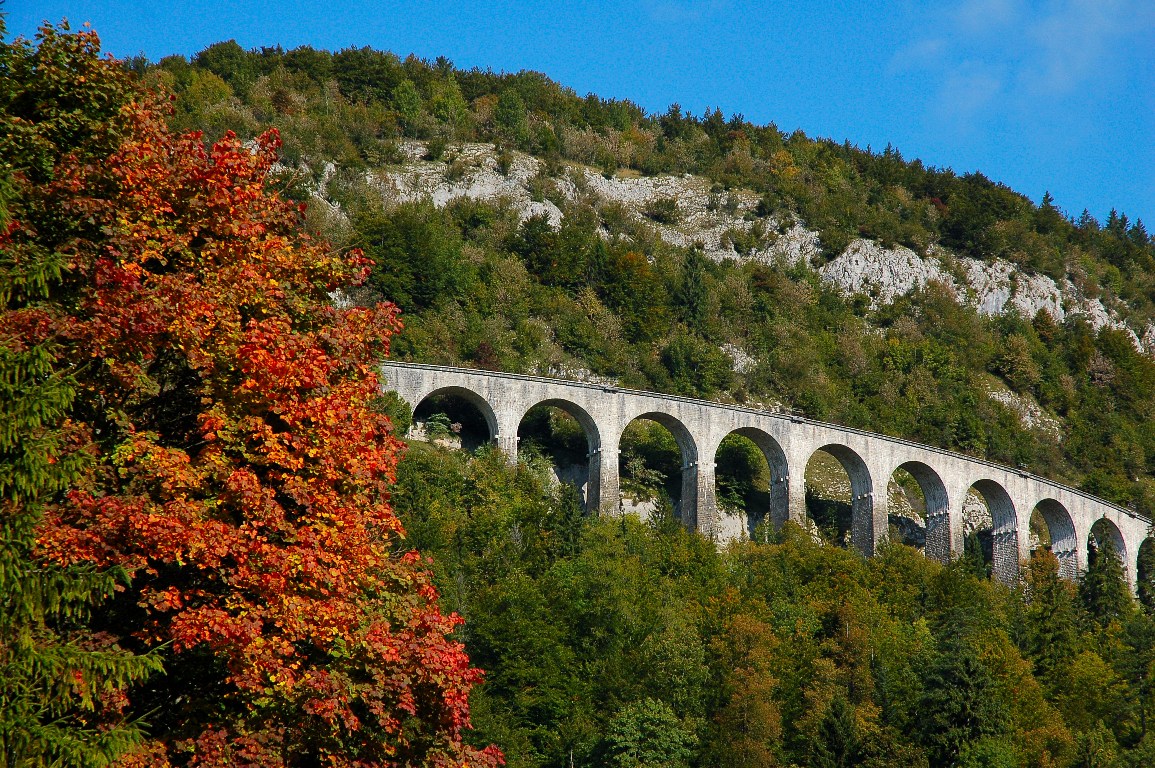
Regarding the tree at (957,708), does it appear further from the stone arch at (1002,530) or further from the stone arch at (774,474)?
the stone arch at (1002,530)

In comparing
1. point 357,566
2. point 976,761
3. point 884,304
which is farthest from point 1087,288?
point 357,566

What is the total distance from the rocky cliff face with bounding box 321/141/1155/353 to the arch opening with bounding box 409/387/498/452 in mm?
31507

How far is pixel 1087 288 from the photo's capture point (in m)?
100

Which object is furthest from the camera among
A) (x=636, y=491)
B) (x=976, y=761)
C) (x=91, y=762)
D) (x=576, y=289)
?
(x=576, y=289)

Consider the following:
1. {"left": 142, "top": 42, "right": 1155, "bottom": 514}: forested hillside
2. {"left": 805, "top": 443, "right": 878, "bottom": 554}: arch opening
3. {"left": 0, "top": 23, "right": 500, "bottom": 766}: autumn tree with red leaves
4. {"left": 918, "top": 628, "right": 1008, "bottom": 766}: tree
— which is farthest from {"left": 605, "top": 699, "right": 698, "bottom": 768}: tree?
{"left": 142, "top": 42, "right": 1155, "bottom": 514}: forested hillside

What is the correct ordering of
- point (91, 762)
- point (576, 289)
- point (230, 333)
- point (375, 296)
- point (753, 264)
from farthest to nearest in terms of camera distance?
point (753, 264) < point (576, 289) < point (375, 296) < point (230, 333) < point (91, 762)

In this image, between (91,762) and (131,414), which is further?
(131,414)

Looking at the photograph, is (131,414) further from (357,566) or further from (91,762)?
(91,762)

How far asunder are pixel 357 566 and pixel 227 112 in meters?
71.8

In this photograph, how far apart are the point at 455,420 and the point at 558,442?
4.93 meters

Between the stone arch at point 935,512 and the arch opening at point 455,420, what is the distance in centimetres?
1976

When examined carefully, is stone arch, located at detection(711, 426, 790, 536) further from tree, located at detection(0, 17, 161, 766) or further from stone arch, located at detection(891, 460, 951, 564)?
tree, located at detection(0, 17, 161, 766)

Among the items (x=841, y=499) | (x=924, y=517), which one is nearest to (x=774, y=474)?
(x=841, y=499)

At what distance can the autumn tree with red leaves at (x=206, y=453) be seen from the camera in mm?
14125
